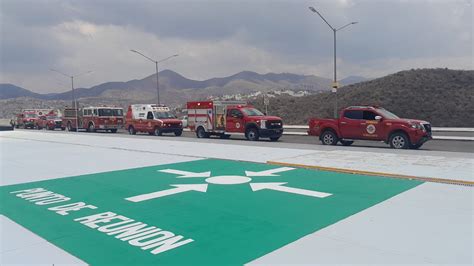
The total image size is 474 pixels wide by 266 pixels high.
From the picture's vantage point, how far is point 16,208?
747cm

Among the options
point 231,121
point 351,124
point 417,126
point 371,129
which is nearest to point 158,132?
point 231,121

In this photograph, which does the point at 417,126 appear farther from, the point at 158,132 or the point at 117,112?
the point at 117,112

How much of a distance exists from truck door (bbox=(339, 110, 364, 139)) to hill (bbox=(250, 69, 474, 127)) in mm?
29290

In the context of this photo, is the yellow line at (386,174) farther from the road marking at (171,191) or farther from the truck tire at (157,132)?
the truck tire at (157,132)

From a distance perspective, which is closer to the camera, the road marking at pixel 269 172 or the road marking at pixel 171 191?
the road marking at pixel 171 191

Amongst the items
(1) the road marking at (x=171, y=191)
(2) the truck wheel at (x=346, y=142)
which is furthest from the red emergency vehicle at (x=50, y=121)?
(1) the road marking at (x=171, y=191)

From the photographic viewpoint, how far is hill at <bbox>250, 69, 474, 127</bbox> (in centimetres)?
4853

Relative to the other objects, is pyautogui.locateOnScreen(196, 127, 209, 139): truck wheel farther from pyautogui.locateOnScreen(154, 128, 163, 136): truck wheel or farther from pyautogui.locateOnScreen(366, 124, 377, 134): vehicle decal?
pyautogui.locateOnScreen(366, 124, 377, 134): vehicle decal

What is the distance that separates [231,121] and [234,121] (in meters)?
0.28

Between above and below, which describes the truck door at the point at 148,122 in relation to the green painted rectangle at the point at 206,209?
above

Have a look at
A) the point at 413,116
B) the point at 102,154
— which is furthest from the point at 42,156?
the point at 413,116

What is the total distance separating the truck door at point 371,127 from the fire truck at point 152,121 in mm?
15180

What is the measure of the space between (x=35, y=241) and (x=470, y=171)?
10553 mm

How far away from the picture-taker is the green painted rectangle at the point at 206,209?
5.09 m
